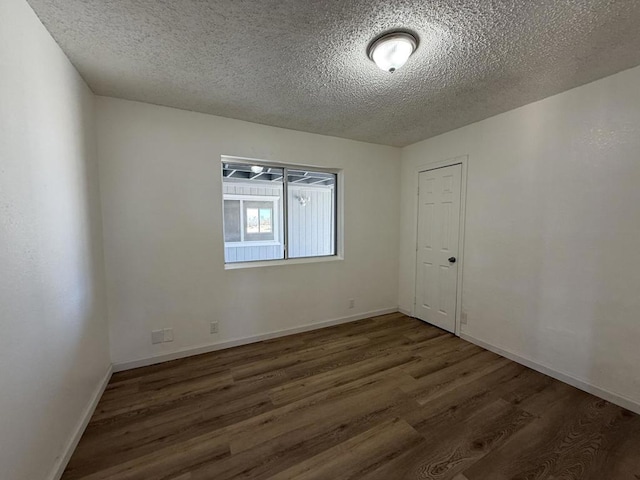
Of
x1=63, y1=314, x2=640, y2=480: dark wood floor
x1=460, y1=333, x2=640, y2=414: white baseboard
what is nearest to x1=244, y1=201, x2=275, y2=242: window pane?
x1=63, y1=314, x2=640, y2=480: dark wood floor

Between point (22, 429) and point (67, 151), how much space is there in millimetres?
1567

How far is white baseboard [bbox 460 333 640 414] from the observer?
1948mm

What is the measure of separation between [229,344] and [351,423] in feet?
5.38

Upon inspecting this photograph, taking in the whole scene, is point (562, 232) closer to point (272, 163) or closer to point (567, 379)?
point (567, 379)

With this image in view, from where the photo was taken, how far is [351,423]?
1824 millimetres

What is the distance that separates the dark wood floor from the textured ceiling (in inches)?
97.4

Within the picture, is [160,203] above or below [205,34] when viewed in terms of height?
below

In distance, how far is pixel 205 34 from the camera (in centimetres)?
155

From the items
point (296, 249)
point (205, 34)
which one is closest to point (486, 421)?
point (296, 249)

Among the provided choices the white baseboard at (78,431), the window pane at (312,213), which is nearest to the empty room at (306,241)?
the white baseboard at (78,431)

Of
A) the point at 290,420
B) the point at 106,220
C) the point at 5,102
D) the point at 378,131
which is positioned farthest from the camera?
the point at 378,131

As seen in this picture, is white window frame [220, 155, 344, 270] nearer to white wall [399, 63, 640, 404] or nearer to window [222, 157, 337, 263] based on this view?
window [222, 157, 337, 263]

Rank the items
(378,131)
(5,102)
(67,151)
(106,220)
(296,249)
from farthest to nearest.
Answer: (296,249) → (378,131) → (106,220) → (67,151) → (5,102)

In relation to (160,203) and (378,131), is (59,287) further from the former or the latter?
(378,131)
